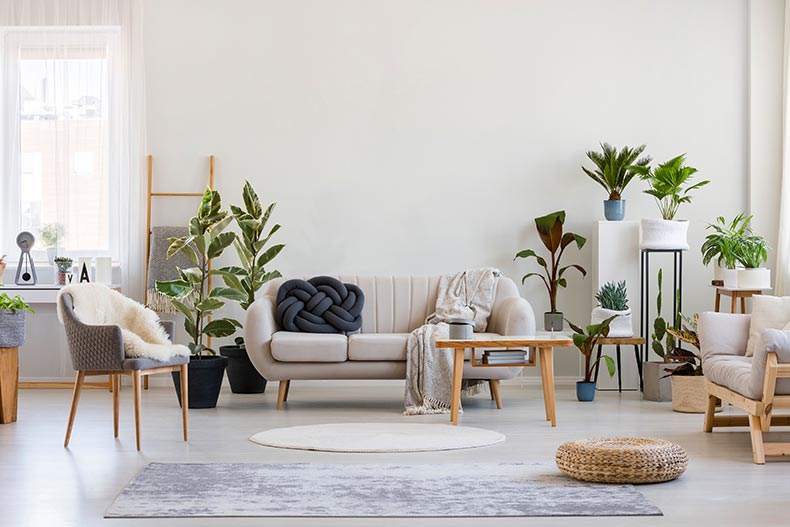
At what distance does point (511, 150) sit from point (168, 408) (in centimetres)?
306

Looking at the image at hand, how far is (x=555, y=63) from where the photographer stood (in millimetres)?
7145

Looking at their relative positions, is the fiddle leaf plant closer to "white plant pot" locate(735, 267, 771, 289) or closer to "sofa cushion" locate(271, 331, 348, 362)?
"sofa cushion" locate(271, 331, 348, 362)

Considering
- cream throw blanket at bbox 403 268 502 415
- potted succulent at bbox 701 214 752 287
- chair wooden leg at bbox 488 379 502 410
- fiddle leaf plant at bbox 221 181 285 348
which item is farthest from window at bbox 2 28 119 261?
potted succulent at bbox 701 214 752 287

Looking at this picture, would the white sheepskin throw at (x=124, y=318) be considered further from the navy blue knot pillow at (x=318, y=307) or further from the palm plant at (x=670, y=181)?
the palm plant at (x=670, y=181)

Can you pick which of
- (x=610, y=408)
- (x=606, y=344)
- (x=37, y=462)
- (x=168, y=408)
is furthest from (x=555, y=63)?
(x=37, y=462)

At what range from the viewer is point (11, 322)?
546 centimetres

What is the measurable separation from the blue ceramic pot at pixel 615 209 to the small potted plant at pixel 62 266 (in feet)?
12.6

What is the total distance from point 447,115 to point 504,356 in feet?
7.73

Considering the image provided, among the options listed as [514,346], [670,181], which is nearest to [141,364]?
[514,346]

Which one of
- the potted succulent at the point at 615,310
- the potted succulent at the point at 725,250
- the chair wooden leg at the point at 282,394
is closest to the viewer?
the chair wooden leg at the point at 282,394

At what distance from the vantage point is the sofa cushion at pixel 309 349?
5.80 m

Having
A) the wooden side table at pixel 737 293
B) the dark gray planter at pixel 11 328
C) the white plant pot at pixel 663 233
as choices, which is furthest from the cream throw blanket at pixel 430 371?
the dark gray planter at pixel 11 328

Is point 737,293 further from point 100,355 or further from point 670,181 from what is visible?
point 100,355

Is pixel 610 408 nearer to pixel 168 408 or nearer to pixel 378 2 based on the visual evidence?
pixel 168 408
